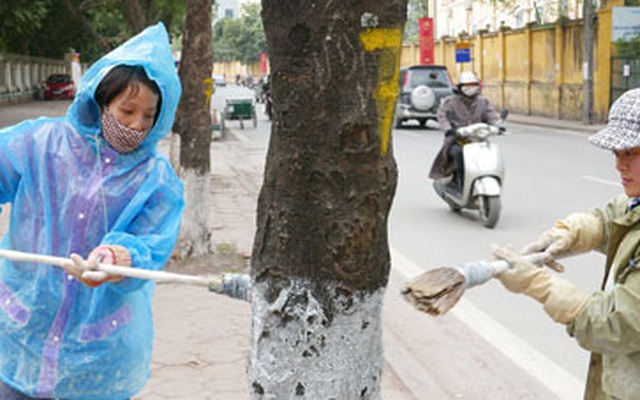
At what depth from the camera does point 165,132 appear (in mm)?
2688

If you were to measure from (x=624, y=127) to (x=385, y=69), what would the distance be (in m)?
0.71

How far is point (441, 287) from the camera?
1.92m

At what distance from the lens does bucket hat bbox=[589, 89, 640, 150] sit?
2211mm

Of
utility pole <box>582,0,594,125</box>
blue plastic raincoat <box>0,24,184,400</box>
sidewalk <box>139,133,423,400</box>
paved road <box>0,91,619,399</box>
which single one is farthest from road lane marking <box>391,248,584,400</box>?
utility pole <box>582,0,594,125</box>

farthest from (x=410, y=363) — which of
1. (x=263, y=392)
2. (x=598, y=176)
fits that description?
(x=598, y=176)

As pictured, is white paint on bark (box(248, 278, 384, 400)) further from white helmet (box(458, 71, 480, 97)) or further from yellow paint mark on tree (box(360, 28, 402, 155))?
white helmet (box(458, 71, 480, 97))

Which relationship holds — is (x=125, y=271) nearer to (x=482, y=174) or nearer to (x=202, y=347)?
(x=202, y=347)

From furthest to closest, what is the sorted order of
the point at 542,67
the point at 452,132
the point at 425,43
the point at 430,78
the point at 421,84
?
the point at 425,43
the point at 542,67
the point at 430,78
the point at 421,84
the point at 452,132

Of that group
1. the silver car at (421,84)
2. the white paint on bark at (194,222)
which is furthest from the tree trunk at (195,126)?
the silver car at (421,84)

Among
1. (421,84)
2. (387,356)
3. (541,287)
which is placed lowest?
(387,356)

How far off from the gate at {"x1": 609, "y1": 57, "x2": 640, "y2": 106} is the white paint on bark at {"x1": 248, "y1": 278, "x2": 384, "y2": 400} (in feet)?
72.2

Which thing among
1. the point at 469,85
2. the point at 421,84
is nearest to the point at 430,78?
the point at 421,84

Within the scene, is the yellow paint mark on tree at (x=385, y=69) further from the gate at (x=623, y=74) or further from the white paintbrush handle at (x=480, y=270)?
the gate at (x=623, y=74)

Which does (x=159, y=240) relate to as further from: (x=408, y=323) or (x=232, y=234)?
(x=232, y=234)
